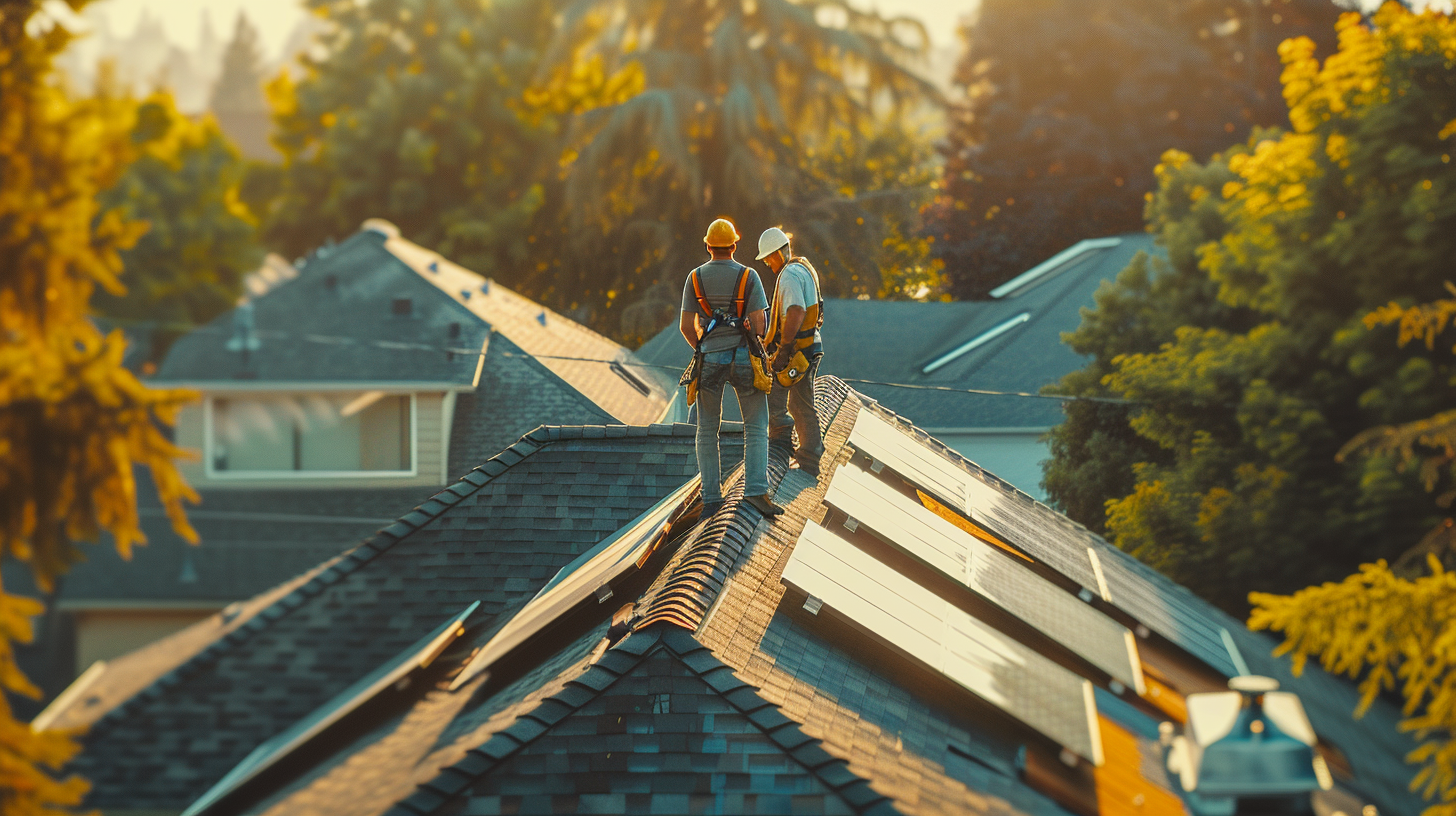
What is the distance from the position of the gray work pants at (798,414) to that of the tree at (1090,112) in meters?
26.2

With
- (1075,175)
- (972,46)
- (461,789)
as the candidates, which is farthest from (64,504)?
(972,46)

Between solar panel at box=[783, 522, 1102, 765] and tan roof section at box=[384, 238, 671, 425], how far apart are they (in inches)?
470

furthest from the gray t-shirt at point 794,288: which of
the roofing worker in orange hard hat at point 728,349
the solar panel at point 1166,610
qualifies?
the solar panel at point 1166,610

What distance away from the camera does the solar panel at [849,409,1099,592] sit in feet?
30.5

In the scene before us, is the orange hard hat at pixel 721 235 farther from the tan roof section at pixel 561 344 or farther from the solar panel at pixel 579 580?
the tan roof section at pixel 561 344

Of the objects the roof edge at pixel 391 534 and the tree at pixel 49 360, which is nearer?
the tree at pixel 49 360

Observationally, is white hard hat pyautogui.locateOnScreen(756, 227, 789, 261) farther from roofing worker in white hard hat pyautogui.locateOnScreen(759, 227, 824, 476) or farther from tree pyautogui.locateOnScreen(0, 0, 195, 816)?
tree pyautogui.locateOnScreen(0, 0, 195, 816)

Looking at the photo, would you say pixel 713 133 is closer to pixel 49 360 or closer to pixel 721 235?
pixel 721 235

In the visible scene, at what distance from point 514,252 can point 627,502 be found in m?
24.8

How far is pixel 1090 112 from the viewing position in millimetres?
36906

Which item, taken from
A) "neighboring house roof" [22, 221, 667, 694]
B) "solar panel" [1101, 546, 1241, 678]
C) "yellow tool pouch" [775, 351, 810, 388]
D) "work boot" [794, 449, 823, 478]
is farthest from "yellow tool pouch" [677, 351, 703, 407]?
"neighboring house roof" [22, 221, 667, 694]

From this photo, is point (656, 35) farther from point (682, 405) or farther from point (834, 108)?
point (682, 405)

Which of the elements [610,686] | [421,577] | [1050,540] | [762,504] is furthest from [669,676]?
[1050,540]

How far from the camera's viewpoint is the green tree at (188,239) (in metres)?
13.5
